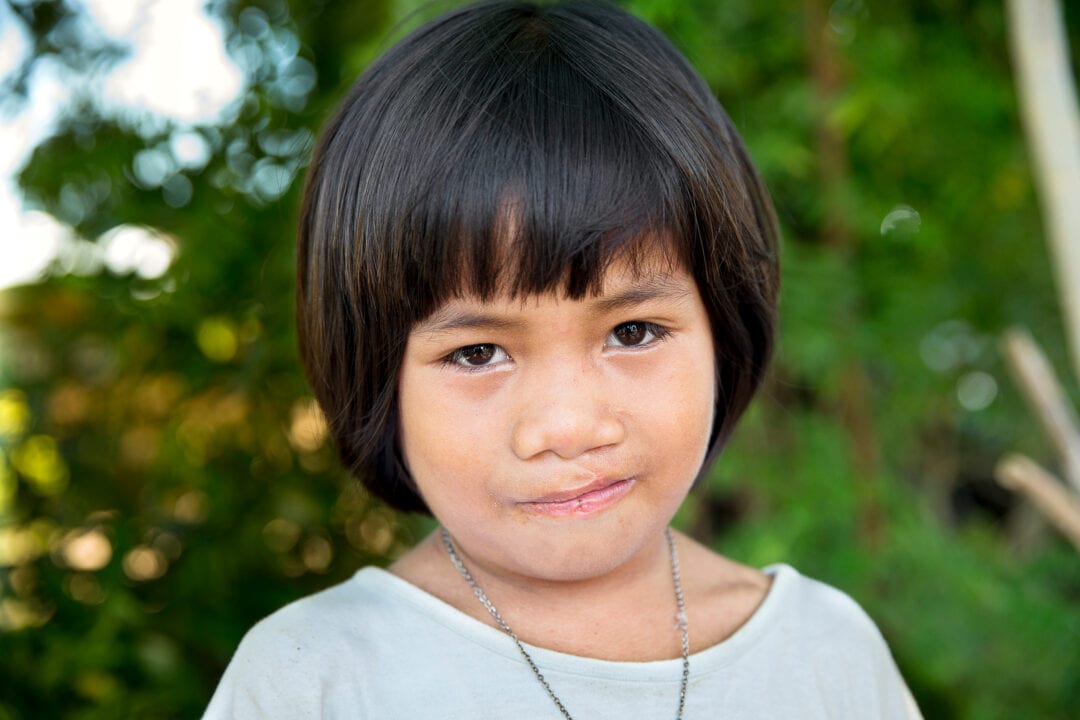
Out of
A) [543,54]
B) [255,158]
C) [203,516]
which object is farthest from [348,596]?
[255,158]

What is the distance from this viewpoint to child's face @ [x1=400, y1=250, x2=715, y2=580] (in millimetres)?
999

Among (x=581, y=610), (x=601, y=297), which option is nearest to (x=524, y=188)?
(x=601, y=297)

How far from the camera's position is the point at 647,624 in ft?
3.90

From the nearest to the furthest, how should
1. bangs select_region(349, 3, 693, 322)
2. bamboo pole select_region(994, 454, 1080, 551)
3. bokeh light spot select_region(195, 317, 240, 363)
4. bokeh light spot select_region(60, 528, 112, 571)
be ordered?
bangs select_region(349, 3, 693, 322)
bamboo pole select_region(994, 454, 1080, 551)
bokeh light spot select_region(60, 528, 112, 571)
bokeh light spot select_region(195, 317, 240, 363)

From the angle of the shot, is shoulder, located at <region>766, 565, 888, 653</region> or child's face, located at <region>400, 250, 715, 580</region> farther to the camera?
shoulder, located at <region>766, 565, 888, 653</region>

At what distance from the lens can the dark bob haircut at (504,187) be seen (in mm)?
988

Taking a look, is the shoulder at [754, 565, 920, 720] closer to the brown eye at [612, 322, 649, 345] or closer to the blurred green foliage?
the brown eye at [612, 322, 649, 345]

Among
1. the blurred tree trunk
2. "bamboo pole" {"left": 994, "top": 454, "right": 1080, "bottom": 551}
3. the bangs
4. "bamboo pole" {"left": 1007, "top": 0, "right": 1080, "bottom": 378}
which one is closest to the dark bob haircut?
the bangs

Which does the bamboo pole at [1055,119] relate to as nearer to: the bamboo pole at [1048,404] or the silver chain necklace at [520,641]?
the bamboo pole at [1048,404]

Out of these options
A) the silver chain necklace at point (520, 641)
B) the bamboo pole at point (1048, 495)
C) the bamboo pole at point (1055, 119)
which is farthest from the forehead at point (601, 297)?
the bamboo pole at point (1055, 119)

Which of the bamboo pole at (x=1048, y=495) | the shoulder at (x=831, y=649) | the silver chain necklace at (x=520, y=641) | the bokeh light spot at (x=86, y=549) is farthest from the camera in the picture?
the bokeh light spot at (x=86, y=549)

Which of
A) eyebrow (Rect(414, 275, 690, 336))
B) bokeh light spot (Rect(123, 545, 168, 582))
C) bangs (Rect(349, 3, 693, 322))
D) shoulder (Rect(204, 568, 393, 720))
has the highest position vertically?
bangs (Rect(349, 3, 693, 322))

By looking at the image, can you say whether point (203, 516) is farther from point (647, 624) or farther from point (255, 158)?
point (647, 624)

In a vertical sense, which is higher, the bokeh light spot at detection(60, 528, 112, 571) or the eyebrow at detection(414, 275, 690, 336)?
the eyebrow at detection(414, 275, 690, 336)
